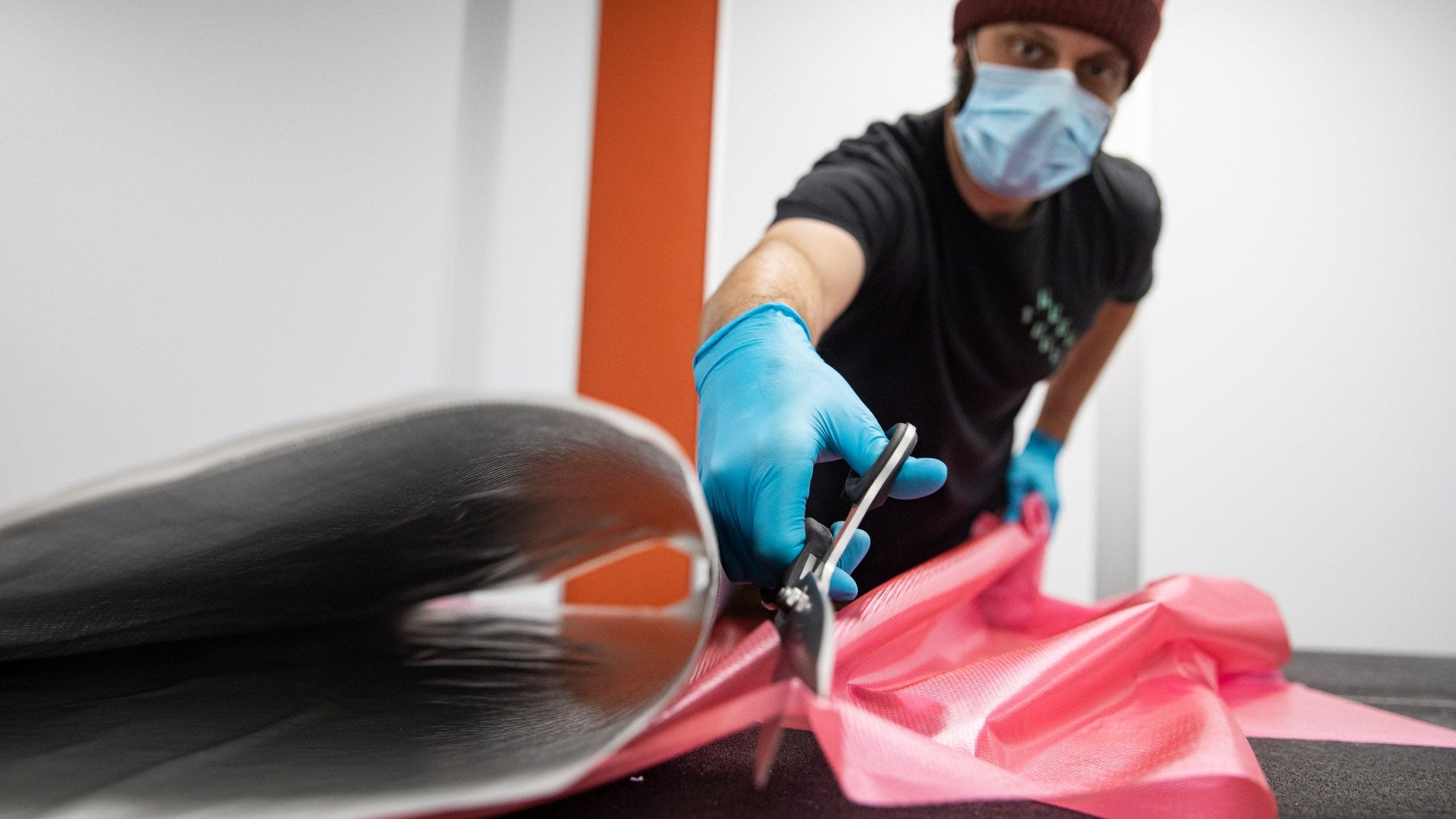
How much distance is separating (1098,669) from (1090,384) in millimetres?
954

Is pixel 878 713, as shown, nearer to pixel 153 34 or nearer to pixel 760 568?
pixel 760 568

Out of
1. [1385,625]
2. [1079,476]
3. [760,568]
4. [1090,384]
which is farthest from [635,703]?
[1385,625]

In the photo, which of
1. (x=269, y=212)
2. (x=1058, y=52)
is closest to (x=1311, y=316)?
(x=1058, y=52)

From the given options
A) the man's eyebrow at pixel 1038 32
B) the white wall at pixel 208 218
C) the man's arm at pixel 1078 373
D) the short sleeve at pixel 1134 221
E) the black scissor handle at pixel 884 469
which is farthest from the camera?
the white wall at pixel 208 218

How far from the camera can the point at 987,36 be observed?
3.30ft

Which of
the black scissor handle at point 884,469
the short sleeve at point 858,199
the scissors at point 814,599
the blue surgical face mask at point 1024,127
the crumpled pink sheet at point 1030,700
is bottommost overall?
the crumpled pink sheet at point 1030,700

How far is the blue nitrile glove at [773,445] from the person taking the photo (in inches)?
18.1

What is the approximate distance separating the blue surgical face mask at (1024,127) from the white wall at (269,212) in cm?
130

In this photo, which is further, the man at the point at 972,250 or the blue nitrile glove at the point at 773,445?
the man at the point at 972,250

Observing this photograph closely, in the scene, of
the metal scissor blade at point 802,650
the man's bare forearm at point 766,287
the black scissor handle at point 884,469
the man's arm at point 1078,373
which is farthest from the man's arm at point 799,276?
the man's arm at point 1078,373

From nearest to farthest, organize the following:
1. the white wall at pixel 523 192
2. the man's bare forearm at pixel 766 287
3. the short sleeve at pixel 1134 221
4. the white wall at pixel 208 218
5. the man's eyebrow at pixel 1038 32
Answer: the man's bare forearm at pixel 766 287, the man's eyebrow at pixel 1038 32, the short sleeve at pixel 1134 221, the white wall at pixel 208 218, the white wall at pixel 523 192

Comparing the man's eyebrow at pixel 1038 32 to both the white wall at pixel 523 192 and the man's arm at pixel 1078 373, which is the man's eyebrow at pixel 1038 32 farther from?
the white wall at pixel 523 192

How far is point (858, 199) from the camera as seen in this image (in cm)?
84

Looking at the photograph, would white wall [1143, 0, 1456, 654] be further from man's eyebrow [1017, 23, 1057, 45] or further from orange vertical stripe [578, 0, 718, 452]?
man's eyebrow [1017, 23, 1057, 45]
